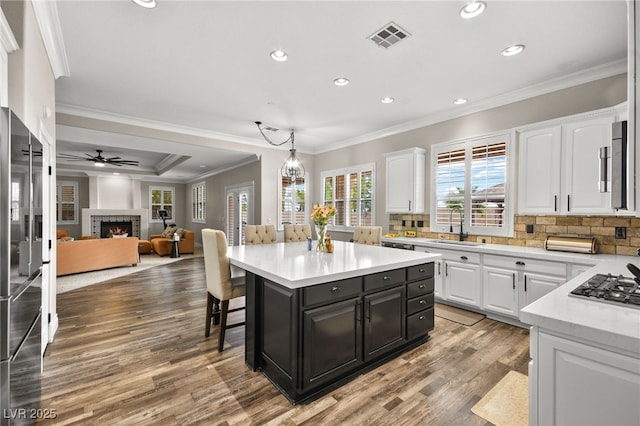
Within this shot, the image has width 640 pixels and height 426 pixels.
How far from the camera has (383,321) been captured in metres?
2.53

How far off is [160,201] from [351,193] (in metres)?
9.20

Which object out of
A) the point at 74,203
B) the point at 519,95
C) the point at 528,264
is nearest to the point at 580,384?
the point at 528,264

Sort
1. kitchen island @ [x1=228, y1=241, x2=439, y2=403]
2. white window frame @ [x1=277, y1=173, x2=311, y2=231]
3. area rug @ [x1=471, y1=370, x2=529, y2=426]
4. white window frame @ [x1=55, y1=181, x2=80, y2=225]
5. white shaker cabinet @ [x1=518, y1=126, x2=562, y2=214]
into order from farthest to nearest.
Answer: white window frame @ [x1=55, y1=181, x2=80, y2=225]
white window frame @ [x1=277, y1=173, x2=311, y2=231]
white shaker cabinet @ [x1=518, y1=126, x2=562, y2=214]
kitchen island @ [x1=228, y1=241, x2=439, y2=403]
area rug @ [x1=471, y1=370, x2=529, y2=426]

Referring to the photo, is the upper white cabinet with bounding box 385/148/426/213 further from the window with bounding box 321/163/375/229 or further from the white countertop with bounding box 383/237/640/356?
the white countertop with bounding box 383/237/640/356

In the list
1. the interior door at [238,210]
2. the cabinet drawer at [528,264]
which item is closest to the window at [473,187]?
the cabinet drawer at [528,264]

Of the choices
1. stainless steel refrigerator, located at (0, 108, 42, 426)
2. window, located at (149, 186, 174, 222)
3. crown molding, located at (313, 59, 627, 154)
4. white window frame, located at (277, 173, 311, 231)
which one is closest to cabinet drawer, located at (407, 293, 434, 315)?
stainless steel refrigerator, located at (0, 108, 42, 426)

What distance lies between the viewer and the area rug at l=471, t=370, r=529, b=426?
1905 millimetres

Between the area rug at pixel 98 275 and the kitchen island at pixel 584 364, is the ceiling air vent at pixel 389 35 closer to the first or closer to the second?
the kitchen island at pixel 584 364

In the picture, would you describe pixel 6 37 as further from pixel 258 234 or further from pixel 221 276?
pixel 258 234

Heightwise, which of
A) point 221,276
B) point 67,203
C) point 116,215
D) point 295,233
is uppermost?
point 67,203

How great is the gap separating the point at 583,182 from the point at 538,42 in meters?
1.52

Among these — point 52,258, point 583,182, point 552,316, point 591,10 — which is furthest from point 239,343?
point 591,10

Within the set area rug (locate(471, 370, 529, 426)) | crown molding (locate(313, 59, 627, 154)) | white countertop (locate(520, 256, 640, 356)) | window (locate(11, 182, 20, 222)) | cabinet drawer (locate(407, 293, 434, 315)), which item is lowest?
area rug (locate(471, 370, 529, 426))

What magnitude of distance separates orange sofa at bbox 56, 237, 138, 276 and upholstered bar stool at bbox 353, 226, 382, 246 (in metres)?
5.43
